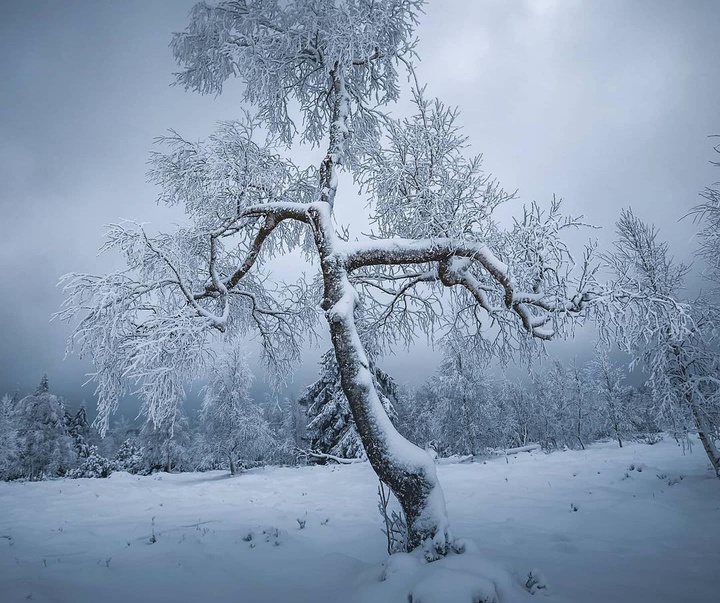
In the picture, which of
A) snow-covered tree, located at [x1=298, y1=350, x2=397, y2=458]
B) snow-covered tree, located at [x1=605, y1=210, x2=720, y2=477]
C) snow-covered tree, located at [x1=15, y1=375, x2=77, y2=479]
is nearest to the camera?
snow-covered tree, located at [x1=605, y1=210, x2=720, y2=477]

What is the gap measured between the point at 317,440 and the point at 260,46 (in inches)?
734

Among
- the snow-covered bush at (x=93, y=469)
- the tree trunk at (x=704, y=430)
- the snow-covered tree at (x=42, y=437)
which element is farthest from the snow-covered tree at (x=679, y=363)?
the snow-covered tree at (x=42, y=437)

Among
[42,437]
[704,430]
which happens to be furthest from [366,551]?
[42,437]

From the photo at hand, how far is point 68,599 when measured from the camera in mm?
2826

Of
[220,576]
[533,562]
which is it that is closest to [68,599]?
[220,576]

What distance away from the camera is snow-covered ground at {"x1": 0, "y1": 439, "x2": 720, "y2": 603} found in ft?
9.12

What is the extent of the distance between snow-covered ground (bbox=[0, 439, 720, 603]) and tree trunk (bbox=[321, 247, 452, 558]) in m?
0.39

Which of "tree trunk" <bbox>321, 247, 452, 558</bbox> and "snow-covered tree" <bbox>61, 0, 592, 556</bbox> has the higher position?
"snow-covered tree" <bbox>61, 0, 592, 556</bbox>

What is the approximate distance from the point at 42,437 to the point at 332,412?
31.8 metres

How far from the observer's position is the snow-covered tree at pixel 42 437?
1234 inches

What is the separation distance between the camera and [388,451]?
3.60m

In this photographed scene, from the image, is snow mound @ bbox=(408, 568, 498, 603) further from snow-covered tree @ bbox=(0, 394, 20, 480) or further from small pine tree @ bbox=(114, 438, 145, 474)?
snow-covered tree @ bbox=(0, 394, 20, 480)

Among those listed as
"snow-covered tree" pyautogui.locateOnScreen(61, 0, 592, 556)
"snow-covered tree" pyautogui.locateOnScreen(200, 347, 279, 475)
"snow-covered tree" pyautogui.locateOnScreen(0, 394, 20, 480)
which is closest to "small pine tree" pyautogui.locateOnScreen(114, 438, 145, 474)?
"snow-covered tree" pyautogui.locateOnScreen(0, 394, 20, 480)

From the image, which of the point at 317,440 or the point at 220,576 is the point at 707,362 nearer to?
the point at 220,576
